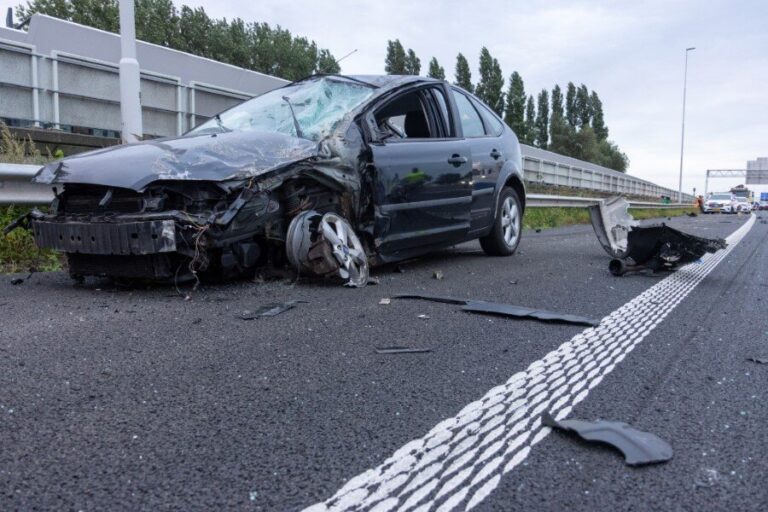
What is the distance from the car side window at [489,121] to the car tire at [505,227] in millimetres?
611

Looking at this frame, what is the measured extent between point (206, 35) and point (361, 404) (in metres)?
67.7

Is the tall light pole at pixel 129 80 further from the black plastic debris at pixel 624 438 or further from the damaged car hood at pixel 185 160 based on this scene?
the black plastic debris at pixel 624 438

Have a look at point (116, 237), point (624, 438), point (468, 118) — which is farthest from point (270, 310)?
point (468, 118)

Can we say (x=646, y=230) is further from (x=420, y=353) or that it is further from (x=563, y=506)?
(x=563, y=506)

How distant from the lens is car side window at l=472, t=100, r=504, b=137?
610 centimetres

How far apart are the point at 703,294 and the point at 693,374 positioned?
2210 mm

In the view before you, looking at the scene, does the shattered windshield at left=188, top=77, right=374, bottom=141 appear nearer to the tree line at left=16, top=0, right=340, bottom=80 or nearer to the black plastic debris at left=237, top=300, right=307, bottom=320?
the black plastic debris at left=237, top=300, right=307, bottom=320

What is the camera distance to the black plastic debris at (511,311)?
3.24 meters

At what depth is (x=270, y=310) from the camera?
336 centimetres

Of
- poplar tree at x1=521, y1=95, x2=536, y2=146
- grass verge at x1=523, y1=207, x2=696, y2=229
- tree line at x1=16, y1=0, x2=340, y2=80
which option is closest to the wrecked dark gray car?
grass verge at x1=523, y1=207, x2=696, y2=229

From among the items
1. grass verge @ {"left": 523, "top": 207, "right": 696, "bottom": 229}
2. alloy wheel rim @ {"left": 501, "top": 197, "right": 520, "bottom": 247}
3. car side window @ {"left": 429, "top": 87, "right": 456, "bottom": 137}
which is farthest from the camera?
grass verge @ {"left": 523, "top": 207, "right": 696, "bottom": 229}

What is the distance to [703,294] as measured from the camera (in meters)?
4.25

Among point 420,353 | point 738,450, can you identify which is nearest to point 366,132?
point 420,353

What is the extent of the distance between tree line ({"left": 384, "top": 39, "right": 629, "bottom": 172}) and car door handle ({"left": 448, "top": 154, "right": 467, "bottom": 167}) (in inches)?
1909
